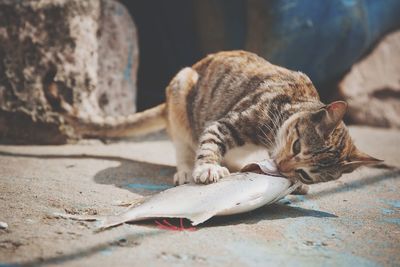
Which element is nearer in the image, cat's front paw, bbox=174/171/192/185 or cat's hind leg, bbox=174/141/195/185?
cat's front paw, bbox=174/171/192/185

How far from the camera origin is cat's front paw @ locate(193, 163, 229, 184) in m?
2.80

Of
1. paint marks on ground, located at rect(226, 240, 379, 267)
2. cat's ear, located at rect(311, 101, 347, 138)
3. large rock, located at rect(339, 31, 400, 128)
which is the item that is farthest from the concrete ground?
large rock, located at rect(339, 31, 400, 128)

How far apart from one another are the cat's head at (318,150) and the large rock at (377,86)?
4.27m

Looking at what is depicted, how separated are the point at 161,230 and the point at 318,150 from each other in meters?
1.18

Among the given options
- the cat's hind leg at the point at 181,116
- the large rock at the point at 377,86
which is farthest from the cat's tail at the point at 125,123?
the large rock at the point at 377,86

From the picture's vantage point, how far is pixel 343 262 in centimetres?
219

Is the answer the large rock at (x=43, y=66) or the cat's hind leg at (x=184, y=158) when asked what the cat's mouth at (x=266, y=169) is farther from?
the large rock at (x=43, y=66)

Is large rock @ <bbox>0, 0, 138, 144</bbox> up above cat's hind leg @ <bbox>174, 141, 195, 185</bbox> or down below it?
above

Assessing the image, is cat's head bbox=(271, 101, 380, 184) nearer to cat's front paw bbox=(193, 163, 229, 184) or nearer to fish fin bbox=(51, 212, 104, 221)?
cat's front paw bbox=(193, 163, 229, 184)

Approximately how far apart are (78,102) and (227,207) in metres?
2.88

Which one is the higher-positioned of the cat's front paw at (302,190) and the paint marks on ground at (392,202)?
the cat's front paw at (302,190)

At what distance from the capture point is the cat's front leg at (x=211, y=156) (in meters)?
2.83

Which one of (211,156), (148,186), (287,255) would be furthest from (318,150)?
(148,186)

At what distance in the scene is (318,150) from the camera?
9.82 feet
